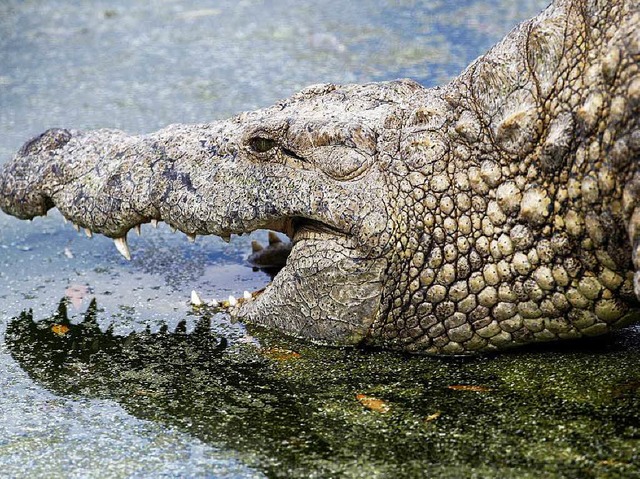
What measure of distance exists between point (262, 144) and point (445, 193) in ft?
2.68

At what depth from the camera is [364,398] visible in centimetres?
368

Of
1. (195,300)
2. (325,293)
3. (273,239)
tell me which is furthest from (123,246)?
(325,293)

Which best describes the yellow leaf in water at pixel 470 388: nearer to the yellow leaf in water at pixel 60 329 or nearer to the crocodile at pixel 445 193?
the crocodile at pixel 445 193

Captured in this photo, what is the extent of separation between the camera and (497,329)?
3859 mm

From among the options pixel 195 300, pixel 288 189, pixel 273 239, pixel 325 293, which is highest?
pixel 288 189

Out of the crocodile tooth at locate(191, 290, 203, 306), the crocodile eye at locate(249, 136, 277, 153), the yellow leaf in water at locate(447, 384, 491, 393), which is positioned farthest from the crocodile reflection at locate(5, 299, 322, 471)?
the crocodile eye at locate(249, 136, 277, 153)

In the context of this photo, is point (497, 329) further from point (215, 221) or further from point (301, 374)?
point (215, 221)

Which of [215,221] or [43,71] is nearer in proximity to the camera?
[215,221]

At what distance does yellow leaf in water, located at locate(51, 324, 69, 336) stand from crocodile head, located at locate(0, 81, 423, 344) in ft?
1.40

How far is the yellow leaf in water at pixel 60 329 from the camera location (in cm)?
445

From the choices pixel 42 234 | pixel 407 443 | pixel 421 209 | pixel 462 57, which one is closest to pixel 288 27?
pixel 462 57

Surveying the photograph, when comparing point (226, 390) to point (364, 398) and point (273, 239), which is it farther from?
point (273, 239)

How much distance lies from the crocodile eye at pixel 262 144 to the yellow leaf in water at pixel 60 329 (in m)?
1.16

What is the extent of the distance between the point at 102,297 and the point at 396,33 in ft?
13.9
